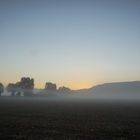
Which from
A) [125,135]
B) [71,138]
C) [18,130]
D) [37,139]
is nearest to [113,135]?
[125,135]

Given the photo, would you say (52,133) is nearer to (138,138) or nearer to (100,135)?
(100,135)

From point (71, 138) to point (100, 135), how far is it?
3641mm

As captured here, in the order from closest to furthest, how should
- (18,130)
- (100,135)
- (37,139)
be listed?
1. (37,139)
2. (100,135)
3. (18,130)

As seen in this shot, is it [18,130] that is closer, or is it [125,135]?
[125,135]

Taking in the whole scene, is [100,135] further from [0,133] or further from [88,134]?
[0,133]

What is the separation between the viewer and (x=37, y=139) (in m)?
25.9

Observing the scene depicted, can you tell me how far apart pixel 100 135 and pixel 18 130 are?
8691mm

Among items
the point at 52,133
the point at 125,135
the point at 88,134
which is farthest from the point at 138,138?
the point at 52,133

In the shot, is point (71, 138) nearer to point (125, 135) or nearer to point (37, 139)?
point (37, 139)

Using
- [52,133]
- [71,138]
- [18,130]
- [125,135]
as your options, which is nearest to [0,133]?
[18,130]

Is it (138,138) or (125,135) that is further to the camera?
(125,135)

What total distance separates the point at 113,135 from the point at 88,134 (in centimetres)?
243

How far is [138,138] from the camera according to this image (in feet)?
89.7

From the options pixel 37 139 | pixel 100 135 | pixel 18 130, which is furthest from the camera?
pixel 18 130
